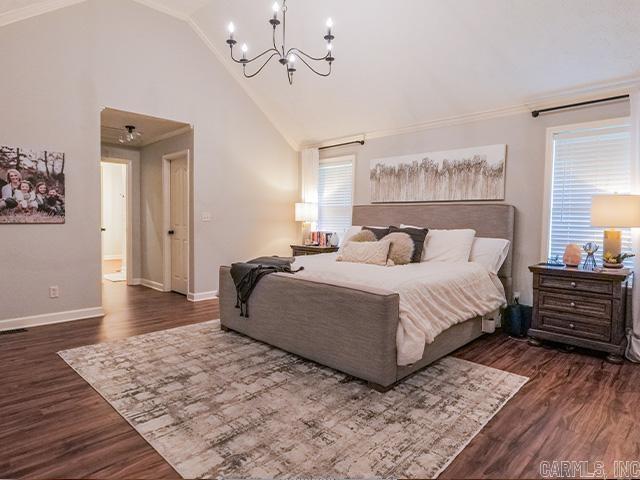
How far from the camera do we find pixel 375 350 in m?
2.44

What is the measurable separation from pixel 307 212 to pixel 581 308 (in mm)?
3752

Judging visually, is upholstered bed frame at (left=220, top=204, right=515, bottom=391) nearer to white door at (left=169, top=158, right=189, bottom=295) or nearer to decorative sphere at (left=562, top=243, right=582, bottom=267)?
decorative sphere at (left=562, top=243, right=582, bottom=267)

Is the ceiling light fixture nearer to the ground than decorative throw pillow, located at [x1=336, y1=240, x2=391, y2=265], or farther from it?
farther from it

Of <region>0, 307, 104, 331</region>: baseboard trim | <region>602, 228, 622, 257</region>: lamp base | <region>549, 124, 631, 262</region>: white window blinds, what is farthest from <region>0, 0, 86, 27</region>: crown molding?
<region>602, 228, 622, 257</region>: lamp base

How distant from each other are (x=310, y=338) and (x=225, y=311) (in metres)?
1.20

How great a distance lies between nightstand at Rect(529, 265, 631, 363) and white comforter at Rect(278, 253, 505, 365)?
412mm

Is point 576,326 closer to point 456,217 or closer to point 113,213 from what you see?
point 456,217

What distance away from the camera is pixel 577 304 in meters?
3.31

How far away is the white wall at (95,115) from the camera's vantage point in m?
3.75

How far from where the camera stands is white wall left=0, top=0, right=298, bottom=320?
375 centimetres

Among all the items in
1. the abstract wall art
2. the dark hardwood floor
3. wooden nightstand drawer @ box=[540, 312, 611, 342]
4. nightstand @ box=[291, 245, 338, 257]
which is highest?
the abstract wall art

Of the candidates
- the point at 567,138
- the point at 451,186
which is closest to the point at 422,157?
the point at 451,186

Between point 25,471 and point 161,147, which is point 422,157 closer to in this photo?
point 161,147

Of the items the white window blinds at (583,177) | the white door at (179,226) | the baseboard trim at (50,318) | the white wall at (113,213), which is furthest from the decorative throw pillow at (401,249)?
the white wall at (113,213)
